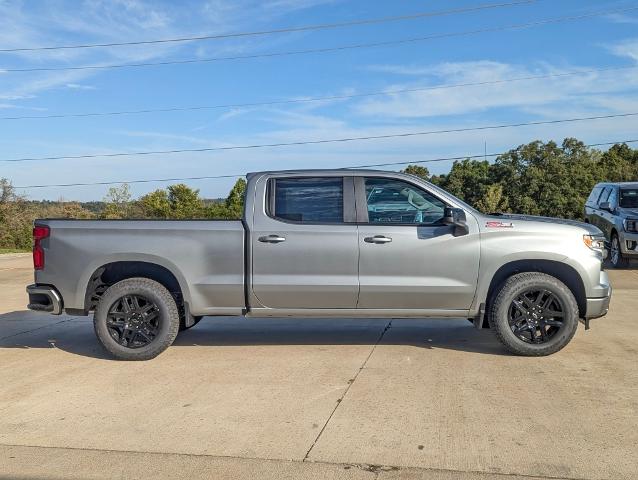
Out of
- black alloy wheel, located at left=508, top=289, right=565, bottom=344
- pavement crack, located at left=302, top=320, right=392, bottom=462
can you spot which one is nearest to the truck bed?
pavement crack, located at left=302, top=320, right=392, bottom=462

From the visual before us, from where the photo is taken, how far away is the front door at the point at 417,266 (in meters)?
6.52

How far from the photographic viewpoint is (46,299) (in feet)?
22.1

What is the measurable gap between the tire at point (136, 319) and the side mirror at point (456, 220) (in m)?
2.81

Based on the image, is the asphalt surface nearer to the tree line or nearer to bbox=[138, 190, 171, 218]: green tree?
the tree line

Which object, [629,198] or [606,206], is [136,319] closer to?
[606,206]

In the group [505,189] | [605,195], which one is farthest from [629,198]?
[505,189]

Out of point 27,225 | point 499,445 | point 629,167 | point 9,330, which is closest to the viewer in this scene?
point 499,445

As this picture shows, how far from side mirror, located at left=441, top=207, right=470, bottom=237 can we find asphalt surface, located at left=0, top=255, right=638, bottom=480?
125cm

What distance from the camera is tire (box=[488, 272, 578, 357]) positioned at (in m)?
6.45

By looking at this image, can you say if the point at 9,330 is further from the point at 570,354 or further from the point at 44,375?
the point at 570,354

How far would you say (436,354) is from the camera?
6.75 metres

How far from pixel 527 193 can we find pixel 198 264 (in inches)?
1836

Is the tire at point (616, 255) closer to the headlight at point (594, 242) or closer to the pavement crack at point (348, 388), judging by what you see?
the pavement crack at point (348, 388)

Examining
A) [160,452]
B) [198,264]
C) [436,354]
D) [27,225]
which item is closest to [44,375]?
[198,264]
